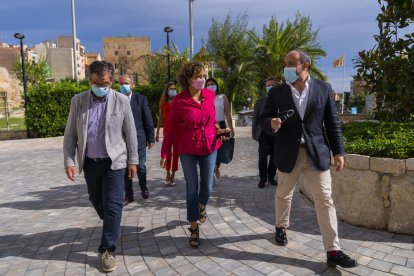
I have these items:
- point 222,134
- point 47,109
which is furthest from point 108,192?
point 47,109

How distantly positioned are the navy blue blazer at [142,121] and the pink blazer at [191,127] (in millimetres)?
1597

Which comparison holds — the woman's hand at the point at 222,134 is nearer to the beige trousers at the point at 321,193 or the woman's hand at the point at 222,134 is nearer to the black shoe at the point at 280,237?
the beige trousers at the point at 321,193

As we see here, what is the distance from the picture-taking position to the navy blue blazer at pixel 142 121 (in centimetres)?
534

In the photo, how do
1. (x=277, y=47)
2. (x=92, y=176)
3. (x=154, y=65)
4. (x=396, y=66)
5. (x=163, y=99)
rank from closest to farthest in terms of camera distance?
(x=92, y=176), (x=396, y=66), (x=163, y=99), (x=277, y=47), (x=154, y=65)

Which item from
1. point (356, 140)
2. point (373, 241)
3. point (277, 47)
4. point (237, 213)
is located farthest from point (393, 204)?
point (277, 47)

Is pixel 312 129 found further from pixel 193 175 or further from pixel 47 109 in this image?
pixel 47 109

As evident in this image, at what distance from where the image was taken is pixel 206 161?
3789 mm

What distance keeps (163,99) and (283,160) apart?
3.70 metres

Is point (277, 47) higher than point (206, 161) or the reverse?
higher

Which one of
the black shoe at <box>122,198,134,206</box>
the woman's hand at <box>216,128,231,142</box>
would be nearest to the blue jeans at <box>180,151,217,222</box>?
the woman's hand at <box>216,128,231,142</box>

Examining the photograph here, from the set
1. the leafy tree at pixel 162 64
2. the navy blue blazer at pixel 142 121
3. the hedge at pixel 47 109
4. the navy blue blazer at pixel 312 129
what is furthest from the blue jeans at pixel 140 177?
the leafy tree at pixel 162 64

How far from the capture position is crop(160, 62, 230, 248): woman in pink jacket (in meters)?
3.71

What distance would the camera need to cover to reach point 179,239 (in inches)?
155

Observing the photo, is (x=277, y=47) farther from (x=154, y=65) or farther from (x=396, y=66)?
(x=396, y=66)
